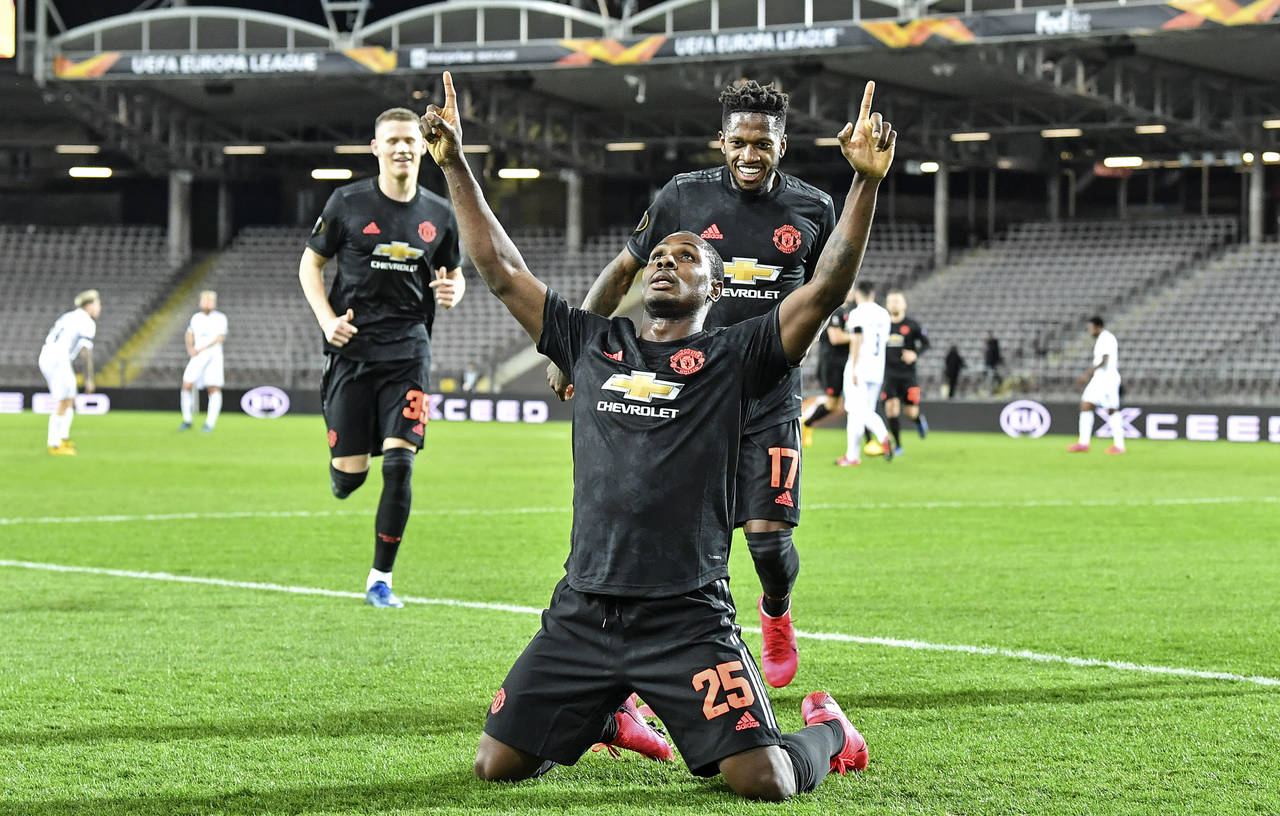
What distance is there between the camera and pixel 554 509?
41.9 ft

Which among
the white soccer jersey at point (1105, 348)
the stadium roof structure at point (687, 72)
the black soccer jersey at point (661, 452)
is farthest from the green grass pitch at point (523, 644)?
the stadium roof structure at point (687, 72)

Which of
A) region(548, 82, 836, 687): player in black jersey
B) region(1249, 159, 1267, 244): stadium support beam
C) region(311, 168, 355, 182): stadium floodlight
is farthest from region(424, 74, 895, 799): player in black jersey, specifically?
region(311, 168, 355, 182): stadium floodlight

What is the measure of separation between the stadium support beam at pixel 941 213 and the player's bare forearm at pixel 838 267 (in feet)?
115

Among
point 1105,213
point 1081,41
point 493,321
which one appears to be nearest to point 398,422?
point 1081,41

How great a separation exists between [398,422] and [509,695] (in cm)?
360

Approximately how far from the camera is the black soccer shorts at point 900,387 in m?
19.9

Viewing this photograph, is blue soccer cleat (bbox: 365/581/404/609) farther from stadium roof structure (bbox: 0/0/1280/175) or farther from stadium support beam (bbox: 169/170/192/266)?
stadium support beam (bbox: 169/170/192/266)

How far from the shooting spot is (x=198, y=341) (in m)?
23.8

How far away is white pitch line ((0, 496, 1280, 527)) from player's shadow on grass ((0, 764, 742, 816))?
7.67 m

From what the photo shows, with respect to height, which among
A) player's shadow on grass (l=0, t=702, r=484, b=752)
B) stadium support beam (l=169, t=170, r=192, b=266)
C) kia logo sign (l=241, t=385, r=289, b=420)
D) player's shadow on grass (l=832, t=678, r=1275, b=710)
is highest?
stadium support beam (l=169, t=170, r=192, b=266)

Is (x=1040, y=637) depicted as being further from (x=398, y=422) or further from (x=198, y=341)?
(x=198, y=341)

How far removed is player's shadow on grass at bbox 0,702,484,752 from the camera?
4617mm

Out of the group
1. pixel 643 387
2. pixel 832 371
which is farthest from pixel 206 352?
pixel 643 387

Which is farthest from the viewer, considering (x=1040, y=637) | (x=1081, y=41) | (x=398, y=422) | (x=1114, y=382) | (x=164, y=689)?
(x=1081, y=41)
